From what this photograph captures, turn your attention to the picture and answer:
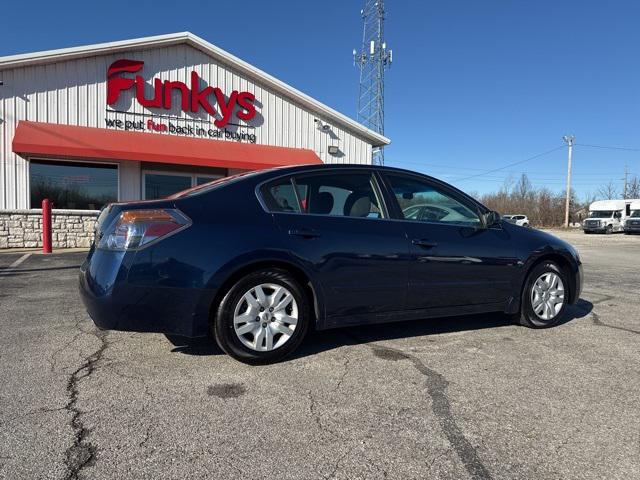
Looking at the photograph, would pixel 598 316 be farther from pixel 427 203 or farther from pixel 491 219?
pixel 427 203

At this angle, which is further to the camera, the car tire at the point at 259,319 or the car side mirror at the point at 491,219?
the car side mirror at the point at 491,219

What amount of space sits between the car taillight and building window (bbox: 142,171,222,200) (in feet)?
36.0

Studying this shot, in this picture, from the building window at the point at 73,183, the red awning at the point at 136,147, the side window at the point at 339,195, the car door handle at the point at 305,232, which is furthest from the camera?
the building window at the point at 73,183

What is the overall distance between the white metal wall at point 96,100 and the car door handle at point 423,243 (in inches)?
450

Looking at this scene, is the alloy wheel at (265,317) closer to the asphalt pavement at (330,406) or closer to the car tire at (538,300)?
the asphalt pavement at (330,406)

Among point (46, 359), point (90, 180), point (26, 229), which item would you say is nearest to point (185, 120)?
point (90, 180)

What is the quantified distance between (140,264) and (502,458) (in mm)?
2462

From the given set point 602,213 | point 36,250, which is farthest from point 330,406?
point 602,213

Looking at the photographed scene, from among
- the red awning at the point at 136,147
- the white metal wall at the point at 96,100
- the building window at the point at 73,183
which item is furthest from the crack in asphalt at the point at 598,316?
the building window at the point at 73,183

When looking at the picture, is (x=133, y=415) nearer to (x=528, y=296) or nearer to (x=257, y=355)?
(x=257, y=355)

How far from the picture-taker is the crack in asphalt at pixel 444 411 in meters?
2.22

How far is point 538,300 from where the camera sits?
15.4ft

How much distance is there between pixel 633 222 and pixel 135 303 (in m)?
43.6

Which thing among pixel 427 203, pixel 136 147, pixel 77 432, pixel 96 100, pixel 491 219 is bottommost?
pixel 77 432
